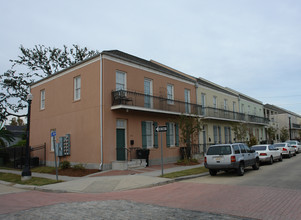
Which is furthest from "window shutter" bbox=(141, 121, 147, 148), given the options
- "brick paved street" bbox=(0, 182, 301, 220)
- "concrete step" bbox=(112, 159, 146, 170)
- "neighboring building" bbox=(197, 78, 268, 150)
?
"brick paved street" bbox=(0, 182, 301, 220)

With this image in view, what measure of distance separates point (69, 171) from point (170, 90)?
1046 cm

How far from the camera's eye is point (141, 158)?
17094 millimetres

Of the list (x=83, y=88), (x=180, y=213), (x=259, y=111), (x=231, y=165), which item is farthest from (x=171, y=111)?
(x=259, y=111)

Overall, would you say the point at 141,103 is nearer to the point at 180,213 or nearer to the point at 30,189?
the point at 30,189

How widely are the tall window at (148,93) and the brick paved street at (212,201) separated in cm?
898

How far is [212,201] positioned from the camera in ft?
25.0

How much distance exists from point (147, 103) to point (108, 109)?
11.5ft

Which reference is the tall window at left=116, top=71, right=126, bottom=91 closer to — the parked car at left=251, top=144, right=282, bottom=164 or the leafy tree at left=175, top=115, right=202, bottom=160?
the leafy tree at left=175, top=115, right=202, bottom=160

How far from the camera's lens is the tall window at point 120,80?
17.3 metres

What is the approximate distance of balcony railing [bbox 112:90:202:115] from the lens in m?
16.4

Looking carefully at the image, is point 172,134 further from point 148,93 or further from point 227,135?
point 227,135

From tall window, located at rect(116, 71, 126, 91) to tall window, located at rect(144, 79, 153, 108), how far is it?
5.76 ft

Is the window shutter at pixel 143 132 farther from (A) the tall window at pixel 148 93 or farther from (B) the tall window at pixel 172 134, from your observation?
(B) the tall window at pixel 172 134

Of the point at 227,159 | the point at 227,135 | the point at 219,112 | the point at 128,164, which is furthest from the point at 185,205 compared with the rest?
the point at 227,135
